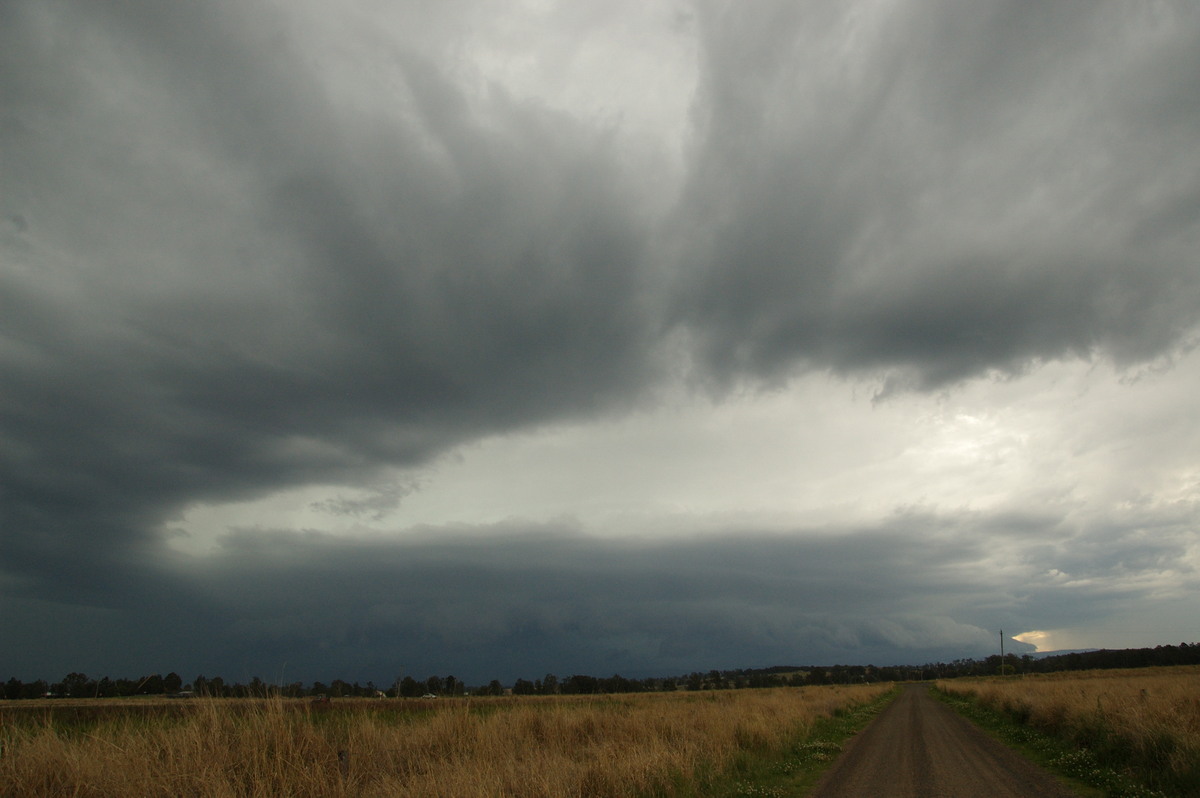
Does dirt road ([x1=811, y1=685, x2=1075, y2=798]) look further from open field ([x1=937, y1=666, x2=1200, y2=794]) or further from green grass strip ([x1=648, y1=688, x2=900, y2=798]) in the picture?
open field ([x1=937, y1=666, x2=1200, y2=794])

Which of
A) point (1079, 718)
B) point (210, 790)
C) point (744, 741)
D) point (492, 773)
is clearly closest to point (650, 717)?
point (744, 741)

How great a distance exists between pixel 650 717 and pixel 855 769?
8368 millimetres

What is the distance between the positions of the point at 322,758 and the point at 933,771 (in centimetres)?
1620

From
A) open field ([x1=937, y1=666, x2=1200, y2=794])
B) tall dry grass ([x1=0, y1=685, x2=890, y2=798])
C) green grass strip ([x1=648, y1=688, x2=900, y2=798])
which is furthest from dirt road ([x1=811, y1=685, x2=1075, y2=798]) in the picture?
tall dry grass ([x1=0, y1=685, x2=890, y2=798])

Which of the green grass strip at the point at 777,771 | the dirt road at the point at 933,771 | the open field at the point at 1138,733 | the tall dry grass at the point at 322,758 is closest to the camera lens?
the tall dry grass at the point at 322,758

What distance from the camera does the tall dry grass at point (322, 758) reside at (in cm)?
1000

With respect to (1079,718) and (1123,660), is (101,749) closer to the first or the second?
(1079,718)

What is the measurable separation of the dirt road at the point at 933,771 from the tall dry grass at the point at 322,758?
12.2 feet

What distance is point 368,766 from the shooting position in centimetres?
1337

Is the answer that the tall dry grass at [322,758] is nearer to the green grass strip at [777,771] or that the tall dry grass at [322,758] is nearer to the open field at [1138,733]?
the green grass strip at [777,771]

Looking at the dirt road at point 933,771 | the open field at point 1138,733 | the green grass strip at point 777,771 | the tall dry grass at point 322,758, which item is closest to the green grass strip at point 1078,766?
the open field at point 1138,733

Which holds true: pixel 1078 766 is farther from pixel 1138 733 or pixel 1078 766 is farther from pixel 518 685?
pixel 518 685

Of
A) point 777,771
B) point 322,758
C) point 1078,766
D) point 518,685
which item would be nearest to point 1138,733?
point 1078,766

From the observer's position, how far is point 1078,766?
1759 cm
